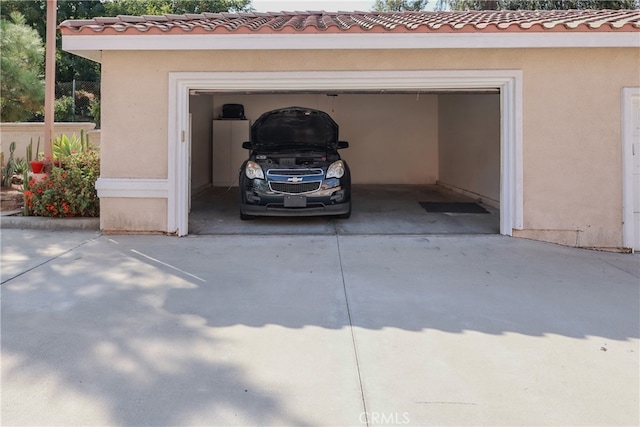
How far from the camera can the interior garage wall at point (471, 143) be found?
959 cm

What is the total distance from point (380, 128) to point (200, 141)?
17.7ft

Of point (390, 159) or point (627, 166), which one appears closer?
point (627, 166)

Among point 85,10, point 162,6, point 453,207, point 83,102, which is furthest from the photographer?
point 162,6

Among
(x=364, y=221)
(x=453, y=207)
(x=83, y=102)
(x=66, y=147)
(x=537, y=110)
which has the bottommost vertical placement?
(x=364, y=221)

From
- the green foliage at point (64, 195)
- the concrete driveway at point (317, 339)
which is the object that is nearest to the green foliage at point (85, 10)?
the green foliage at point (64, 195)

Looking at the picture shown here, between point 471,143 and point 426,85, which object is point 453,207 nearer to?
point 471,143

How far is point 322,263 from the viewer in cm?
546

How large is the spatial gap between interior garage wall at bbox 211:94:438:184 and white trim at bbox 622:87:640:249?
752 centimetres

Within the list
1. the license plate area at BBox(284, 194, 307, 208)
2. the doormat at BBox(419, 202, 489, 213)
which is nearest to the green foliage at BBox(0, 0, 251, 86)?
the license plate area at BBox(284, 194, 307, 208)

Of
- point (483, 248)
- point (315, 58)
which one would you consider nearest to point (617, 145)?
point (483, 248)

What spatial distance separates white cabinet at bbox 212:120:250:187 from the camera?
13445mm

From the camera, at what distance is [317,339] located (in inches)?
131

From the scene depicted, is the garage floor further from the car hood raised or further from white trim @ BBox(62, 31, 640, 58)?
white trim @ BBox(62, 31, 640, 58)

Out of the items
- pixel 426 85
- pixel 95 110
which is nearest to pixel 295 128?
pixel 426 85
